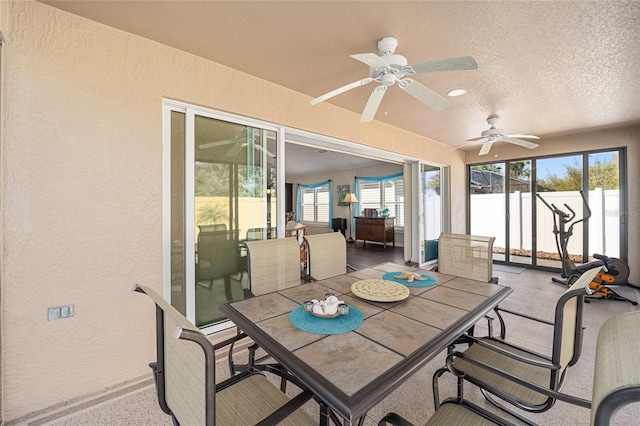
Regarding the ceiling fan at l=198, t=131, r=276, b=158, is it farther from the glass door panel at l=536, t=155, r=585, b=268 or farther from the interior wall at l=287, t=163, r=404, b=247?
the interior wall at l=287, t=163, r=404, b=247

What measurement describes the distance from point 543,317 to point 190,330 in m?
3.89

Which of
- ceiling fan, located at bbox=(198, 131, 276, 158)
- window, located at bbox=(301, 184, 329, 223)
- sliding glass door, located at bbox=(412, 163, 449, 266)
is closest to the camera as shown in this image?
ceiling fan, located at bbox=(198, 131, 276, 158)

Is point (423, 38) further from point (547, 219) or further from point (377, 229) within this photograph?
point (377, 229)

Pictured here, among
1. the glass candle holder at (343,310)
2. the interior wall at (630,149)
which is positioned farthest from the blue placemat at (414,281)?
the interior wall at (630,149)

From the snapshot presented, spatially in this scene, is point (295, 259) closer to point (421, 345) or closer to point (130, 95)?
point (421, 345)

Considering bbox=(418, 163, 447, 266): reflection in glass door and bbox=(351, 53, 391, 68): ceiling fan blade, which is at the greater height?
bbox=(351, 53, 391, 68): ceiling fan blade

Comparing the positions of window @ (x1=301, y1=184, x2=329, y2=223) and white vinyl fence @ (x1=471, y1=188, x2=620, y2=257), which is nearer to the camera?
white vinyl fence @ (x1=471, y1=188, x2=620, y2=257)

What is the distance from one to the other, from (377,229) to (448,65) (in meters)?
6.33

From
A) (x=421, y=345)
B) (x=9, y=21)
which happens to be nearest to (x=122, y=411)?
(x=421, y=345)

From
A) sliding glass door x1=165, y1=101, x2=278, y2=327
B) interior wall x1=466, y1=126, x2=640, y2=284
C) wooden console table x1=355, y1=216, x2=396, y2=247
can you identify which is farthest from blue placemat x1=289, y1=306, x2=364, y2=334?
wooden console table x1=355, y1=216, x2=396, y2=247

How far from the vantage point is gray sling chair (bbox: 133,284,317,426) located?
72 centimetres

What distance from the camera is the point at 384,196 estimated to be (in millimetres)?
8195

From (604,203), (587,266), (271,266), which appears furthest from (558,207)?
(271,266)

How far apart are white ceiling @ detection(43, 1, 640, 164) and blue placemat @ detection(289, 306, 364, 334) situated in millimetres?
1895
